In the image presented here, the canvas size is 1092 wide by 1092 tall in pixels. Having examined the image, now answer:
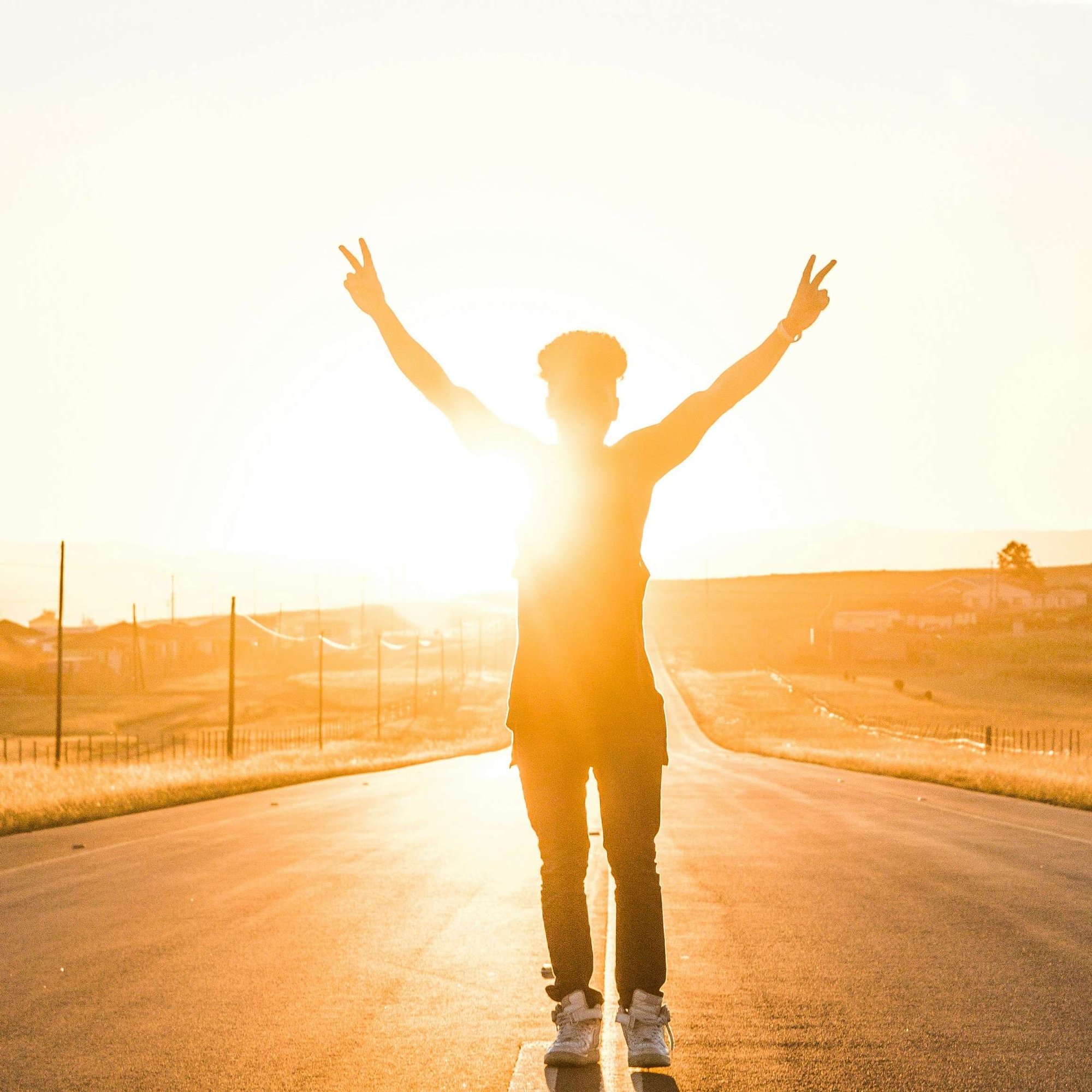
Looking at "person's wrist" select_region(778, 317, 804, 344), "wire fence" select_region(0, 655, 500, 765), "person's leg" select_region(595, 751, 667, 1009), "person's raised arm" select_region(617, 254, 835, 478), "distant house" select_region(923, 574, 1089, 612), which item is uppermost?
"distant house" select_region(923, 574, 1089, 612)

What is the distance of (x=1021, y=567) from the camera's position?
154500mm

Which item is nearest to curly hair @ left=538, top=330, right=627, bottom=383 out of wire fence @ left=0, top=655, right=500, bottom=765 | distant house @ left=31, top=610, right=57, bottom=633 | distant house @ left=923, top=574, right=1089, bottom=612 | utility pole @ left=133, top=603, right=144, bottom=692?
wire fence @ left=0, top=655, right=500, bottom=765

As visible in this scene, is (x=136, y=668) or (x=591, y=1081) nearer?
(x=591, y=1081)

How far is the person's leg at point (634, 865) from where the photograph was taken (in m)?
4.12

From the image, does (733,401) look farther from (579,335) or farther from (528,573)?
(528,573)

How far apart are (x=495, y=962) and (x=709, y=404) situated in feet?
11.2

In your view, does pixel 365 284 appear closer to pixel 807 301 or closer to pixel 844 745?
pixel 807 301

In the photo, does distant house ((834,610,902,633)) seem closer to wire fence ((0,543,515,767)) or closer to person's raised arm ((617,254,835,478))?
wire fence ((0,543,515,767))

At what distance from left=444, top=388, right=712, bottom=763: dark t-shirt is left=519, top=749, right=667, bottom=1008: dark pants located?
0.08m

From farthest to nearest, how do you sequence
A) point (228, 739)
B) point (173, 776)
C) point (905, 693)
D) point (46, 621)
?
1. point (46, 621)
2. point (905, 693)
3. point (228, 739)
4. point (173, 776)

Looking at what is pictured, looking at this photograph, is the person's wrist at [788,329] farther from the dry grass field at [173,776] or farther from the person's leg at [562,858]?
the dry grass field at [173,776]

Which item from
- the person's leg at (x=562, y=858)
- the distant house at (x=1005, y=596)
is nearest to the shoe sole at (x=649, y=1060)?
the person's leg at (x=562, y=858)

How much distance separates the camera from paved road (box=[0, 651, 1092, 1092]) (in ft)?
14.5

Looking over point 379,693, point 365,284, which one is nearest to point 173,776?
point 365,284
